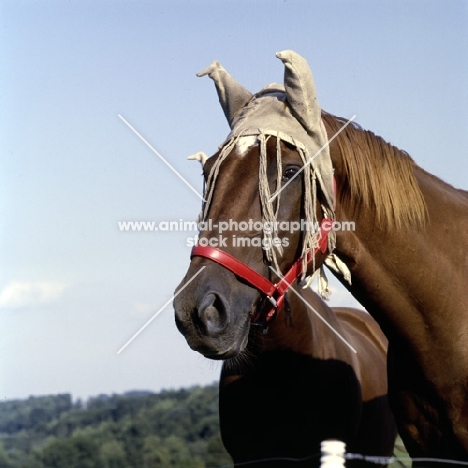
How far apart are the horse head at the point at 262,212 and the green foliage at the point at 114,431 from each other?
4.19 m

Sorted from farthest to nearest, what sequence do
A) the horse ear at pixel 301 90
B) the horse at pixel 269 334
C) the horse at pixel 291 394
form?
1. the horse at pixel 291 394
2. the horse ear at pixel 301 90
3. the horse at pixel 269 334

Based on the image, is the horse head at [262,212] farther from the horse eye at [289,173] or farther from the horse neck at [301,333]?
the horse neck at [301,333]

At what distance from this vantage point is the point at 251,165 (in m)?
3.51

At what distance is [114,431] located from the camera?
32.0 feet

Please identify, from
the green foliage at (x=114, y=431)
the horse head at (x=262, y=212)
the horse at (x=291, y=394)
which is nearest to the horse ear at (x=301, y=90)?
the horse head at (x=262, y=212)

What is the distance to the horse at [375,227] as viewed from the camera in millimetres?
3514

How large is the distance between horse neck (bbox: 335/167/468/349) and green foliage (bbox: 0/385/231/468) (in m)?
3.98

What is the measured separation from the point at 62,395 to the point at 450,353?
7354 mm

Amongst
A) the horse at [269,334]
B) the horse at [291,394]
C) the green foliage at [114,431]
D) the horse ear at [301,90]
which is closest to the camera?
the horse at [269,334]

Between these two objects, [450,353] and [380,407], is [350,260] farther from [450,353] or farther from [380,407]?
[380,407]

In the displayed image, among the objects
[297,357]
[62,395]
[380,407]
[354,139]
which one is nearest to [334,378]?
[297,357]

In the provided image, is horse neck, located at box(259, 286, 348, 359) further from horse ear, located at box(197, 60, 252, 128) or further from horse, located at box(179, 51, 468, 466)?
horse ear, located at box(197, 60, 252, 128)

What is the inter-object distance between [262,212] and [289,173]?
0.23 meters

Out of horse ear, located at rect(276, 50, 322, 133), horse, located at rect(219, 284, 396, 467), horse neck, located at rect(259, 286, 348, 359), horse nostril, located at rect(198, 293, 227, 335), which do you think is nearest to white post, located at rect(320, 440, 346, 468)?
horse nostril, located at rect(198, 293, 227, 335)
